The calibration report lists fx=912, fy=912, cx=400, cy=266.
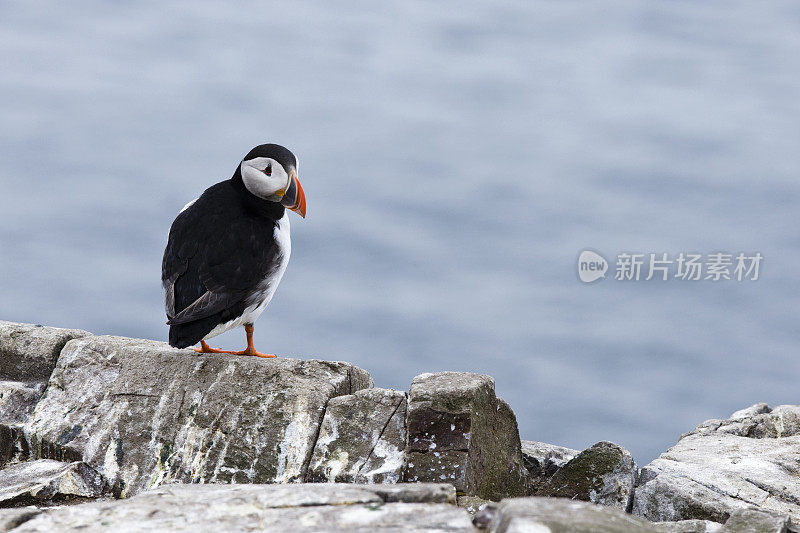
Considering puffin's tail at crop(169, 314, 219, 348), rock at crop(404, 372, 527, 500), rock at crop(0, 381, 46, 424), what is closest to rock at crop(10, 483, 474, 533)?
rock at crop(404, 372, 527, 500)

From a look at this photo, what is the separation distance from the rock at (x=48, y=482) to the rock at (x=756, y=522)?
4.33 metres

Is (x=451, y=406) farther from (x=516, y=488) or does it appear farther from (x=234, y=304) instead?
(x=234, y=304)

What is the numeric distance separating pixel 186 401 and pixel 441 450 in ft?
6.47

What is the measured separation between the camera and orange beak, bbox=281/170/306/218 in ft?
23.0

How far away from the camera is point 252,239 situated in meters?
6.96

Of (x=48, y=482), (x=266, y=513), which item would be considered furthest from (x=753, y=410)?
(x=266, y=513)

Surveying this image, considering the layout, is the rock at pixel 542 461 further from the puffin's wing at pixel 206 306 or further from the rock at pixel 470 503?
the puffin's wing at pixel 206 306

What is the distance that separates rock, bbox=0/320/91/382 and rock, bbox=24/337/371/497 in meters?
0.54

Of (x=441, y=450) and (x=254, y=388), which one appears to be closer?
(x=441, y=450)

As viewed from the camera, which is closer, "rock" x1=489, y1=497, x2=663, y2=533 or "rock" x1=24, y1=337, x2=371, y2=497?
"rock" x1=489, y1=497, x2=663, y2=533

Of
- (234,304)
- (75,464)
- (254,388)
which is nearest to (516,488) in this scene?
(254,388)

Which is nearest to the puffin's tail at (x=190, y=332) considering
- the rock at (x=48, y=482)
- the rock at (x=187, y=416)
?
the rock at (x=187, y=416)

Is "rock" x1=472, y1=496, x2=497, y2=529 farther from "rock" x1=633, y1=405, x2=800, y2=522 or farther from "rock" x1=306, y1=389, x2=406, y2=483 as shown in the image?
"rock" x1=633, y1=405, x2=800, y2=522

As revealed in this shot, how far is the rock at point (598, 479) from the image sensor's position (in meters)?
6.81
